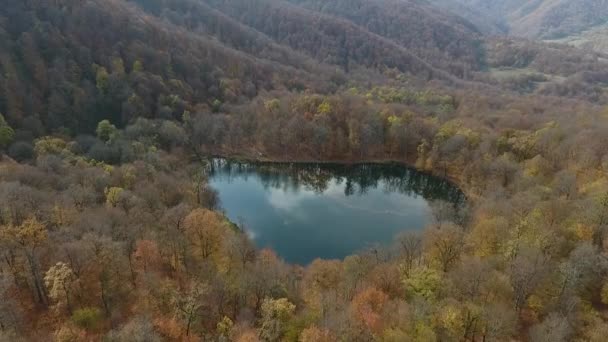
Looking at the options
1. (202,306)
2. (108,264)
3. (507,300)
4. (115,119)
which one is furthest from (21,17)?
(507,300)

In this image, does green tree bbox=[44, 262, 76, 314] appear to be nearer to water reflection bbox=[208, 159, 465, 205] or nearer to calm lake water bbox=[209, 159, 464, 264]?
calm lake water bbox=[209, 159, 464, 264]

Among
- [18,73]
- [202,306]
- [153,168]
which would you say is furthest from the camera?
[18,73]

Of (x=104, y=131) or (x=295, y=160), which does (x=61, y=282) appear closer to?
(x=104, y=131)

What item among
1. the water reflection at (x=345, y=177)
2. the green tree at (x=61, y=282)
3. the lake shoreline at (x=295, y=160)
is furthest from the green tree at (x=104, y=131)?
the green tree at (x=61, y=282)

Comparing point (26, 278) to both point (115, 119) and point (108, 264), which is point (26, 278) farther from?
point (115, 119)

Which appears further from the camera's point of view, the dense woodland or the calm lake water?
the calm lake water

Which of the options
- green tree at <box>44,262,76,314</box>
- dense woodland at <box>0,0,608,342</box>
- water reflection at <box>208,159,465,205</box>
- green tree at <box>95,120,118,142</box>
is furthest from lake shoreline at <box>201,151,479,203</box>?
green tree at <box>44,262,76,314</box>
